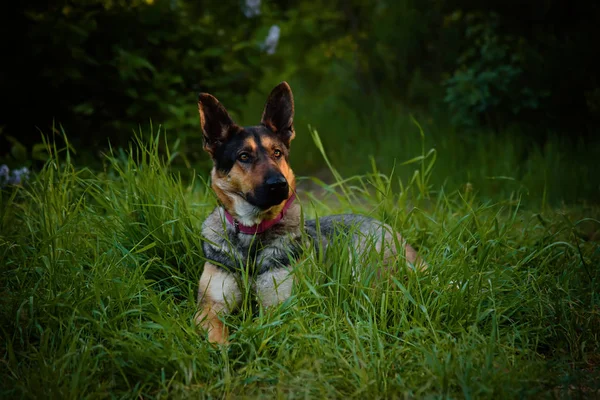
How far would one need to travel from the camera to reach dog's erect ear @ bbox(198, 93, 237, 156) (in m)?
3.57

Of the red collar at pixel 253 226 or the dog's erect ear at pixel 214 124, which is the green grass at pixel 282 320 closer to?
the red collar at pixel 253 226

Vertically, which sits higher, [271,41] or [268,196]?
[271,41]

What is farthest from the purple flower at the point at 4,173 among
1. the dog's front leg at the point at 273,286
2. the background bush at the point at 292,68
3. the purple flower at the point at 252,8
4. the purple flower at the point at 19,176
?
the purple flower at the point at 252,8

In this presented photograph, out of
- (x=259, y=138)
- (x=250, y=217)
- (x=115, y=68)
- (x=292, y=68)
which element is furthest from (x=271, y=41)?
(x=250, y=217)

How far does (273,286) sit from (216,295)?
1.09ft

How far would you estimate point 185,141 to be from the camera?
6227 mm

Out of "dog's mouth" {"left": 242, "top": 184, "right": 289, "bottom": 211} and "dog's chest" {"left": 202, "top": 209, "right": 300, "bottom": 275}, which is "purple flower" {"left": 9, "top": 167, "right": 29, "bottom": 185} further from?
"dog's mouth" {"left": 242, "top": 184, "right": 289, "bottom": 211}

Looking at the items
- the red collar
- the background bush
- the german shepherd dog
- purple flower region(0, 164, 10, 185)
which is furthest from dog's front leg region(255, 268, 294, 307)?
purple flower region(0, 164, 10, 185)

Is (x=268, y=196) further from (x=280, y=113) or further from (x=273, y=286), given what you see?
(x=280, y=113)

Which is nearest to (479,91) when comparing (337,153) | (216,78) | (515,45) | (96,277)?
(515,45)

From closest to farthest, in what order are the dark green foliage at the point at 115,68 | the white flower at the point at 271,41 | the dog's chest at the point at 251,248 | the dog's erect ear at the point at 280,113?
the dog's chest at the point at 251,248
the dog's erect ear at the point at 280,113
the dark green foliage at the point at 115,68
the white flower at the point at 271,41

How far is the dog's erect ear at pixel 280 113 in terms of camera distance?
372cm

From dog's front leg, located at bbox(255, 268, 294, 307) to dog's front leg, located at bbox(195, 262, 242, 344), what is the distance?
0.44 ft

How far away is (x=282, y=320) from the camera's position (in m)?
3.04
